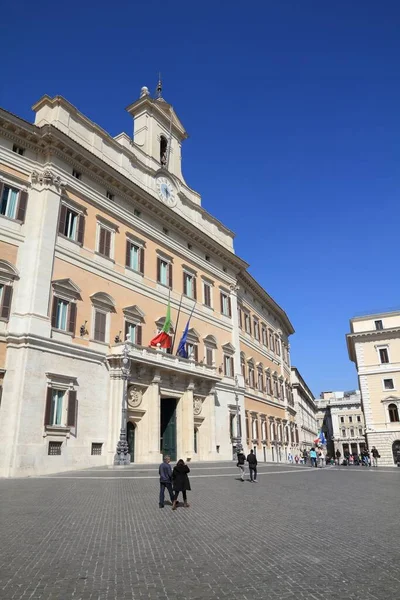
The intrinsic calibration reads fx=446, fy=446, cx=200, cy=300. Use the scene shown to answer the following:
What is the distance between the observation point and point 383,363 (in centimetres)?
4841

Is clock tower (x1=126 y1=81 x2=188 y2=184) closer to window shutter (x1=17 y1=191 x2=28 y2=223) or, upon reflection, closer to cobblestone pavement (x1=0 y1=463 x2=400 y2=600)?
window shutter (x1=17 y1=191 x2=28 y2=223)

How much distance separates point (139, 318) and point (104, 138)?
35.1 ft

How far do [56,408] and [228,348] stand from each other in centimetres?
1708

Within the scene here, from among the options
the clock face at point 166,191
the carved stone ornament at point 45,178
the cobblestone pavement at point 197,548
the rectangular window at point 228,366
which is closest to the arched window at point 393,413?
the rectangular window at point 228,366

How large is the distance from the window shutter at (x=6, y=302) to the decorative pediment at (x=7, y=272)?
37cm

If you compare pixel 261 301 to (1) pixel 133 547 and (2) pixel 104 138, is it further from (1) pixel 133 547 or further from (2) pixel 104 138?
(1) pixel 133 547

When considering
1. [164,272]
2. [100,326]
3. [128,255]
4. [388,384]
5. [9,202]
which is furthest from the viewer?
[388,384]

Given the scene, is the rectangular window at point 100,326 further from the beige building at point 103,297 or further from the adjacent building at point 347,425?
the adjacent building at point 347,425

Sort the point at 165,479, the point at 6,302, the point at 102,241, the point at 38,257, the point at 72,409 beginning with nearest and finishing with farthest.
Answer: the point at 165,479 < the point at 6,302 < the point at 72,409 < the point at 38,257 < the point at 102,241

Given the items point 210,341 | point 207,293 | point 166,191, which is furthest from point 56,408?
point 166,191

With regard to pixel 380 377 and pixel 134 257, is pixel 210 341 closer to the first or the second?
pixel 134 257

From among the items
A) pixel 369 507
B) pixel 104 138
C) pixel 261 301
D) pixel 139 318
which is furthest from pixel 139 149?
pixel 369 507

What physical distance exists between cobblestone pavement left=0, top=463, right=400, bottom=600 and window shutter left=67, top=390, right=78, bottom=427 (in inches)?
346

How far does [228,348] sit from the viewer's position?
3450 cm
